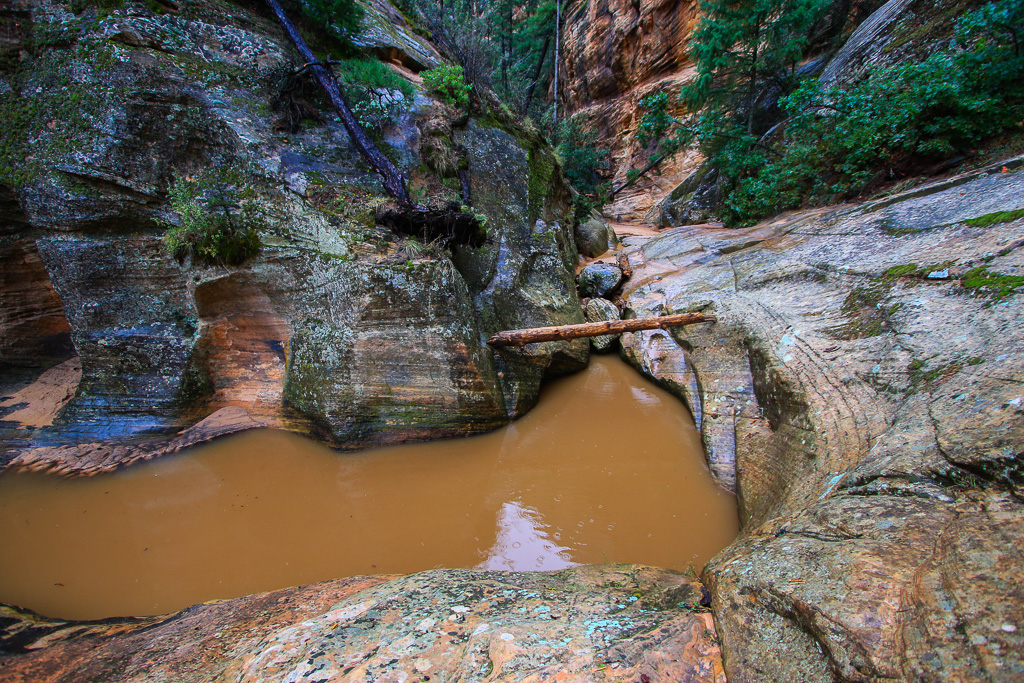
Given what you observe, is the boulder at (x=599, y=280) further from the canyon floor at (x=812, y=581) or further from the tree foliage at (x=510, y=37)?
the tree foliage at (x=510, y=37)

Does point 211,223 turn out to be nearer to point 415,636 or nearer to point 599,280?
point 415,636

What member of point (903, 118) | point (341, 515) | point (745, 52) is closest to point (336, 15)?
point (341, 515)

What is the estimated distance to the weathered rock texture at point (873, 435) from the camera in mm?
1275

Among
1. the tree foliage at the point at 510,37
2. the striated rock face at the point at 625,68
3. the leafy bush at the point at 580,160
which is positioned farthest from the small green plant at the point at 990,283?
the striated rock face at the point at 625,68

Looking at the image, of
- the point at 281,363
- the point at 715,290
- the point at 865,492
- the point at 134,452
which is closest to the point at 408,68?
the point at 281,363

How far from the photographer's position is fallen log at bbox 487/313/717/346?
4.52 metres

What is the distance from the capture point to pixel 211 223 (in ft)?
13.0

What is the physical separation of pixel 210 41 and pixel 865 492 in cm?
760

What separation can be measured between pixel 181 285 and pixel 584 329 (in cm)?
433

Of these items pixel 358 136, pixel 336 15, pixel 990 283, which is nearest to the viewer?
pixel 990 283

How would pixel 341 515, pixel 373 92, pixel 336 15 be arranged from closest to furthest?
pixel 341 515
pixel 373 92
pixel 336 15

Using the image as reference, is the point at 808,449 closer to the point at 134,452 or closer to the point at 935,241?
the point at 935,241

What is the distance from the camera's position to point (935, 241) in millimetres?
3566

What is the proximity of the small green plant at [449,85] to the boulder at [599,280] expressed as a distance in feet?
11.8
